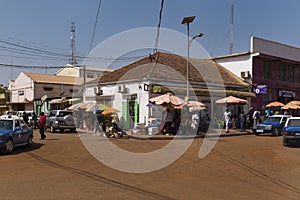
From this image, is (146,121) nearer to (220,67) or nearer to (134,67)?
(134,67)

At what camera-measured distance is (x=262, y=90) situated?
31125 mm

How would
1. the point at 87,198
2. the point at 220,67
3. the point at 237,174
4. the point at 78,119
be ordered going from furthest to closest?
1. the point at 220,67
2. the point at 78,119
3. the point at 237,174
4. the point at 87,198

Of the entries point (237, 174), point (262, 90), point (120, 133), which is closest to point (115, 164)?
point (237, 174)

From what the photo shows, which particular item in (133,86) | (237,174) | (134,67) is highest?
(134,67)

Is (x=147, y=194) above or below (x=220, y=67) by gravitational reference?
below

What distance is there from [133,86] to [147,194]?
19285mm

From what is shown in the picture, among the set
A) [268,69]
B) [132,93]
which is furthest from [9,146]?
[268,69]

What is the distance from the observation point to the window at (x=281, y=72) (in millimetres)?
34531

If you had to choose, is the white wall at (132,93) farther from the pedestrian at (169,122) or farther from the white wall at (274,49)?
the white wall at (274,49)

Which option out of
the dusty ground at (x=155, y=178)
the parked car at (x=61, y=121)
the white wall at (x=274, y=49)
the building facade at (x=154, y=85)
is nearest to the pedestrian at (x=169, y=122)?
the building facade at (x=154, y=85)

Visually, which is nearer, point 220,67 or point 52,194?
point 52,194

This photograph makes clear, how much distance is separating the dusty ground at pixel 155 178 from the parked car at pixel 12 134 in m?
0.58

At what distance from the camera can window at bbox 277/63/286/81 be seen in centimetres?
3453

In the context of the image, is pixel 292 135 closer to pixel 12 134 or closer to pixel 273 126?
pixel 273 126
